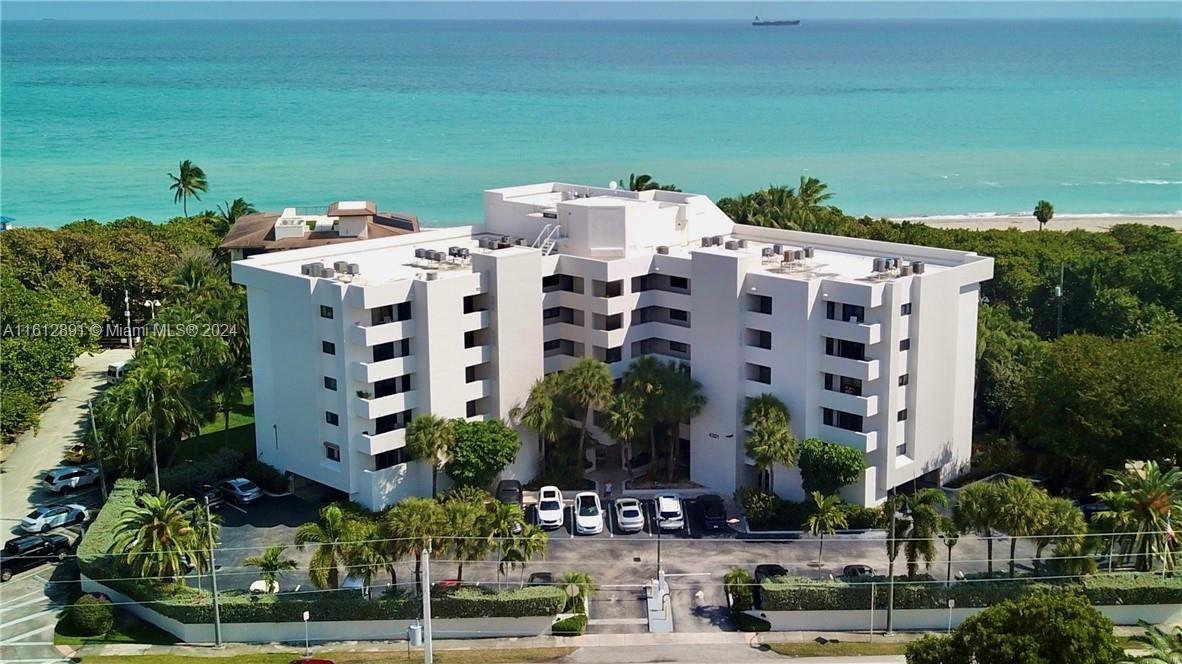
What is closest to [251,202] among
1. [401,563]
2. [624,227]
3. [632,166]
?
[632,166]

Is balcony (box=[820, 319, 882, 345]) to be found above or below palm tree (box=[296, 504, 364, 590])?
A: above

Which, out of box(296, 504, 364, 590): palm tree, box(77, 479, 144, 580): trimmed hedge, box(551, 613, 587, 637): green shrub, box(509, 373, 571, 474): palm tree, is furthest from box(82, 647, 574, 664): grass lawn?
box(509, 373, 571, 474): palm tree

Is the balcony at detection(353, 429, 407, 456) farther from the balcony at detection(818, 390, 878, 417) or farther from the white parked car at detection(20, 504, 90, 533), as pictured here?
the balcony at detection(818, 390, 878, 417)

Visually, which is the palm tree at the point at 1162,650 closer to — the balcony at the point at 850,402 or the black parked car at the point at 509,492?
the balcony at the point at 850,402

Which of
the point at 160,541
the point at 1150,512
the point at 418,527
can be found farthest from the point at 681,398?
the point at 160,541

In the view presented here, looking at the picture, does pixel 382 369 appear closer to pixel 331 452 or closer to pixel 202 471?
pixel 331 452

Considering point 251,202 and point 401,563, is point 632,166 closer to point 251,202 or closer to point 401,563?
point 251,202

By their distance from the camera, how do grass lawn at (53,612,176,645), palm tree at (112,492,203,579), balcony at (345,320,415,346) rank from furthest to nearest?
1. balcony at (345,320,415,346)
2. palm tree at (112,492,203,579)
3. grass lawn at (53,612,176,645)
